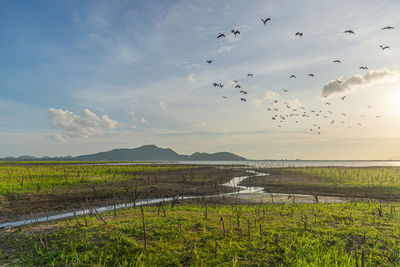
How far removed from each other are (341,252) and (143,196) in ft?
80.2

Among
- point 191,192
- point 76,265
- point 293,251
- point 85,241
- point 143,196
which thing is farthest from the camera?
point 191,192

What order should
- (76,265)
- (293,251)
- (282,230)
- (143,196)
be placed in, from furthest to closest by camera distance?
(143,196) → (282,230) → (293,251) → (76,265)

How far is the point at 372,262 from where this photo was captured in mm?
10078

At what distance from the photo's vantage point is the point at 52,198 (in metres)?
27.1

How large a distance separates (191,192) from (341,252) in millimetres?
25168

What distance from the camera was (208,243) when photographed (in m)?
11.2

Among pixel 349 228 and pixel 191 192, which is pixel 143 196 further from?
pixel 349 228

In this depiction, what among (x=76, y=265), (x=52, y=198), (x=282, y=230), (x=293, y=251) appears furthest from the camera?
(x=52, y=198)

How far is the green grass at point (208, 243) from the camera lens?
9.88 metres

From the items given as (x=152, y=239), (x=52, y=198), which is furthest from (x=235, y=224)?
(x=52, y=198)

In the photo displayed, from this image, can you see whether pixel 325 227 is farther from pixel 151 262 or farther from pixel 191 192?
pixel 191 192

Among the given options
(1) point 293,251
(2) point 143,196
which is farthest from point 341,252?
(2) point 143,196

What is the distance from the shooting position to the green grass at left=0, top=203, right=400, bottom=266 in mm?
9883

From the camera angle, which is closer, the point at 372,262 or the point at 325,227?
the point at 372,262
